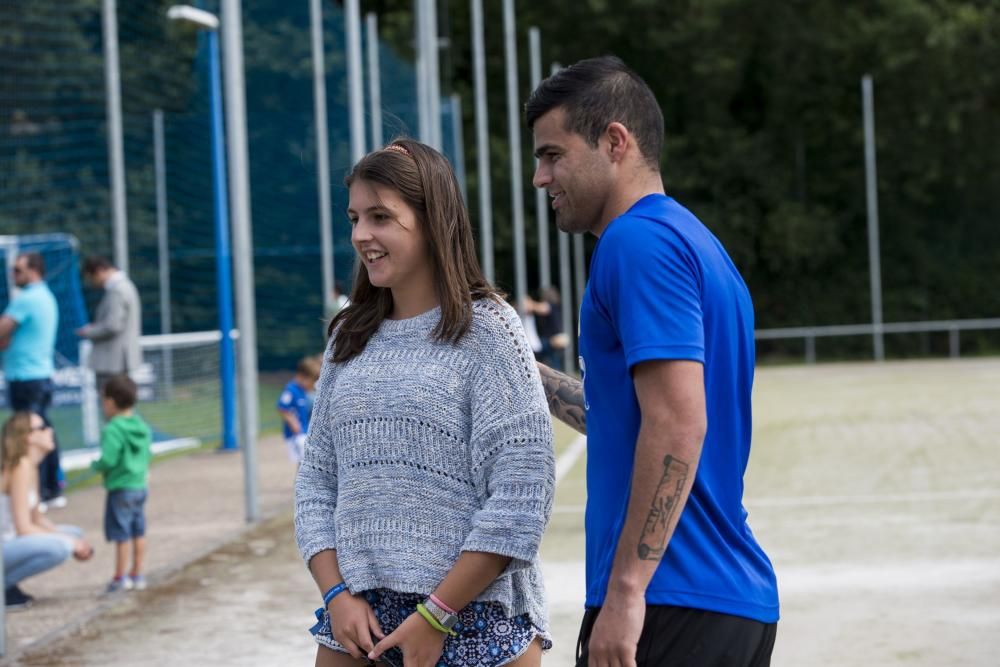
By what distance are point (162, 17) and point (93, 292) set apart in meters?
4.72

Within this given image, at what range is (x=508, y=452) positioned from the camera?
2896 mm

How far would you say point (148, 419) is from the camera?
19516 millimetres

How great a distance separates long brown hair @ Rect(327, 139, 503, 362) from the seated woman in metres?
4.52

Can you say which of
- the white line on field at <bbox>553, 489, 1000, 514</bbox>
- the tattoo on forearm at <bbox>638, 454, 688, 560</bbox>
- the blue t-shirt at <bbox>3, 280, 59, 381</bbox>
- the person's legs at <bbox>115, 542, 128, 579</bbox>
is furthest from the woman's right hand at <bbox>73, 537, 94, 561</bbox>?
the tattoo on forearm at <bbox>638, 454, 688, 560</bbox>

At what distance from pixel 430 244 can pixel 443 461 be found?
44 cm

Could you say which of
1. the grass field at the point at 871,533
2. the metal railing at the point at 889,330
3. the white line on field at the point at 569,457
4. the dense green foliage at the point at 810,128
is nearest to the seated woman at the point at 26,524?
the grass field at the point at 871,533

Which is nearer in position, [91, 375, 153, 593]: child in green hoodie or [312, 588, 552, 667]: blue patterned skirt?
[312, 588, 552, 667]: blue patterned skirt

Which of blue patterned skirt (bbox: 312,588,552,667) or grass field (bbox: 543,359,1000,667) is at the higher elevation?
blue patterned skirt (bbox: 312,588,552,667)

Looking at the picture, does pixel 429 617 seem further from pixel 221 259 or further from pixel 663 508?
pixel 221 259

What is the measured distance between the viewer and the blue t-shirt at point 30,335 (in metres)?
11.6

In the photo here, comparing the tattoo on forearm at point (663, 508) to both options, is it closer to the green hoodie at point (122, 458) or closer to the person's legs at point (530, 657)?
the person's legs at point (530, 657)

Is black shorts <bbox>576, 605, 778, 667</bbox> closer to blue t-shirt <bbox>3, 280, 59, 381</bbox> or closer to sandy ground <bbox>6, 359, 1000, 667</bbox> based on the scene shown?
sandy ground <bbox>6, 359, 1000, 667</bbox>

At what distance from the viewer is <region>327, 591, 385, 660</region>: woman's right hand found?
2.95 metres

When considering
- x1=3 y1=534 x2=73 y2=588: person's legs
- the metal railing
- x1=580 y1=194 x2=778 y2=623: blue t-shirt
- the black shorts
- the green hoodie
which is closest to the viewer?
x1=580 y1=194 x2=778 y2=623: blue t-shirt
